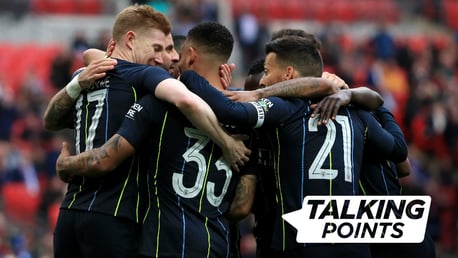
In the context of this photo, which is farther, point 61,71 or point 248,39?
point 248,39

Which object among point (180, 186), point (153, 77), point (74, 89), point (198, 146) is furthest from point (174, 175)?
point (74, 89)

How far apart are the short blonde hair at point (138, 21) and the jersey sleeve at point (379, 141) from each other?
4.90 feet

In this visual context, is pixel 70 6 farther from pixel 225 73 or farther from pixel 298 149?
pixel 298 149

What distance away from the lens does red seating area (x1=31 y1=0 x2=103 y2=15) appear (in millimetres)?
24109

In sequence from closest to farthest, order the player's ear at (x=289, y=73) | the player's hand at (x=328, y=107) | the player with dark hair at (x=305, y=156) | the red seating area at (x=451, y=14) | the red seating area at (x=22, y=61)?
the player with dark hair at (x=305, y=156) < the player's hand at (x=328, y=107) < the player's ear at (x=289, y=73) < the red seating area at (x=22, y=61) < the red seating area at (x=451, y=14)

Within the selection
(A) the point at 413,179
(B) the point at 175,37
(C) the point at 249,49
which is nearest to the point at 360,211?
(B) the point at 175,37

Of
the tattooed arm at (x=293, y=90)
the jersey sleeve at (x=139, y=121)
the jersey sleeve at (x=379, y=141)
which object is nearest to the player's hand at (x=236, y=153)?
the tattooed arm at (x=293, y=90)

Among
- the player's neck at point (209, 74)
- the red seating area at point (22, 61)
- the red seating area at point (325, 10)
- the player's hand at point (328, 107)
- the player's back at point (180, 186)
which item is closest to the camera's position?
the player's back at point (180, 186)

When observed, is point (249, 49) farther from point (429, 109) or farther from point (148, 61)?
point (148, 61)

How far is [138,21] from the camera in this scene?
272 inches

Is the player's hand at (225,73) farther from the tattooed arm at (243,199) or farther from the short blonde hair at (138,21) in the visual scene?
the tattooed arm at (243,199)

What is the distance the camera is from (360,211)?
673cm

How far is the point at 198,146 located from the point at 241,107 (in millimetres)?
378

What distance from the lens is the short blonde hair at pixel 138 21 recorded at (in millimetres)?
6914
